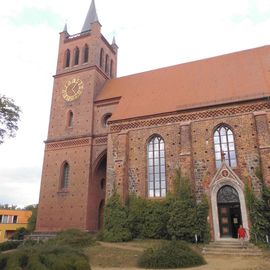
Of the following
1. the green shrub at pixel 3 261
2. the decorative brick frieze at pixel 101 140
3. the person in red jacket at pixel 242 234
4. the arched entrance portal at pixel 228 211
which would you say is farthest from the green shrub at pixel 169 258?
the decorative brick frieze at pixel 101 140

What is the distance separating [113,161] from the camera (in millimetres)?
23516

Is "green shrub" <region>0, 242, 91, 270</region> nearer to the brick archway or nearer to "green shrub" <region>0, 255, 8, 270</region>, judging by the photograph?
"green shrub" <region>0, 255, 8, 270</region>

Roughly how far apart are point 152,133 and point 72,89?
12.1m

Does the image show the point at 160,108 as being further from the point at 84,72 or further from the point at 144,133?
the point at 84,72

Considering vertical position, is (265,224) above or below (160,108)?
below

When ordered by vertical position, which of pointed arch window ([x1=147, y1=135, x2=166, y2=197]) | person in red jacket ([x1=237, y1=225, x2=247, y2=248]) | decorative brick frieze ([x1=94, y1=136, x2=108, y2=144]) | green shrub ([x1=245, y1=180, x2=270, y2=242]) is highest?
decorative brick frieze ([x1=94, y1=136, x2=108, y2=144])

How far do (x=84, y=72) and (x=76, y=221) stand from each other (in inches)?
607

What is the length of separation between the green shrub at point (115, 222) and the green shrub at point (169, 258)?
736cm

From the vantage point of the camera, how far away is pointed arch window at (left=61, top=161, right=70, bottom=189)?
27.4 metres

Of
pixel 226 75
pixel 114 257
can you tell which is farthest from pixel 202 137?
pixel 114 257

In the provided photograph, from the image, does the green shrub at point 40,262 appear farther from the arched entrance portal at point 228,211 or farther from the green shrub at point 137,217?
the arched entrance portal at point 228,211

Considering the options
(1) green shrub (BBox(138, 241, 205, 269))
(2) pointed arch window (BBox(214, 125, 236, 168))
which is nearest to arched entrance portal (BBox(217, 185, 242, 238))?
(2) pointed arch window (BBox(214, 125, 236, 168))

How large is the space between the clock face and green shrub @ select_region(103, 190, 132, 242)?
42.6 ft

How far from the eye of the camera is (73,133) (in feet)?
93.0
